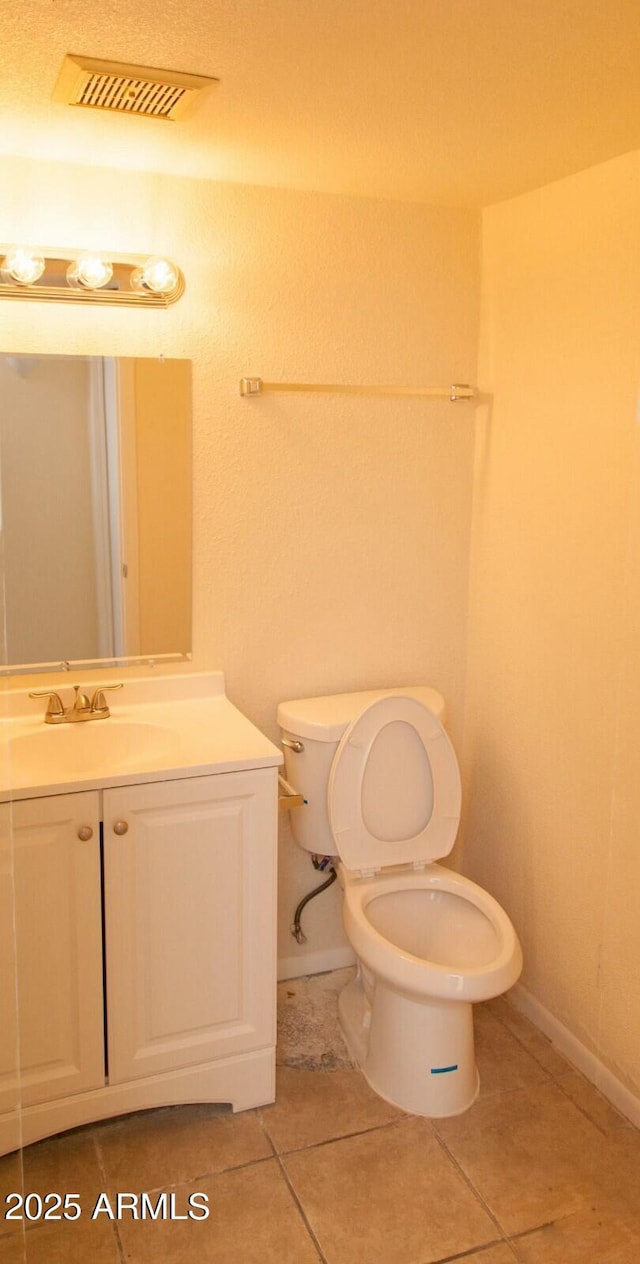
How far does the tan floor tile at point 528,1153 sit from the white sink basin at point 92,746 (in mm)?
1075

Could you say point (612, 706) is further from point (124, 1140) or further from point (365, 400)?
point (124, 1140)

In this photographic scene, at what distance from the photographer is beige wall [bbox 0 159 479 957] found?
2223 millimetres

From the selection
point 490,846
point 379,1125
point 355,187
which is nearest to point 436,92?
point 355,187

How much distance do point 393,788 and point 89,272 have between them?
1398 millimetres

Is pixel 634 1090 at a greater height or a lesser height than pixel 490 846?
lesser

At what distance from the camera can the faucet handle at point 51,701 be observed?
2.24 meters

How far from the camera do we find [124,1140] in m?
2.12

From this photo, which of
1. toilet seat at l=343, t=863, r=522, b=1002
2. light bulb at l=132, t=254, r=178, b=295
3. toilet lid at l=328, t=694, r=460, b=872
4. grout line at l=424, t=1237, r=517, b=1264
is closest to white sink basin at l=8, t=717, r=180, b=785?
toilet lid at l=328, t=694, r=460, b=872

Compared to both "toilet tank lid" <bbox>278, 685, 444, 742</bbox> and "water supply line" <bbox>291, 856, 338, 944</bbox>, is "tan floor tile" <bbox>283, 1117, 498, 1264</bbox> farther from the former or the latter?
"toilet tank lid" <bbox>278, 685, 444, 742</bbox>

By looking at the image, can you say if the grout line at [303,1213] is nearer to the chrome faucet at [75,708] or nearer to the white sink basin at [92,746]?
the white sink basin at [92,746]

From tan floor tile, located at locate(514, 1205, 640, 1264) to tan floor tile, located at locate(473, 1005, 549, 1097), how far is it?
0.40 m

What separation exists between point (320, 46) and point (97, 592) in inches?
49.2

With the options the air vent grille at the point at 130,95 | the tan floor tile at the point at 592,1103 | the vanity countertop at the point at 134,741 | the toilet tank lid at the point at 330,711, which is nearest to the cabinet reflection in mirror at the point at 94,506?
the vanity countertop at the point at 134,741

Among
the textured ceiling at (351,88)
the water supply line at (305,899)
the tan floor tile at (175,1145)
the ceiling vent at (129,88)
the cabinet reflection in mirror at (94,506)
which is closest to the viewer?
the textured ceiling at (351,88)
